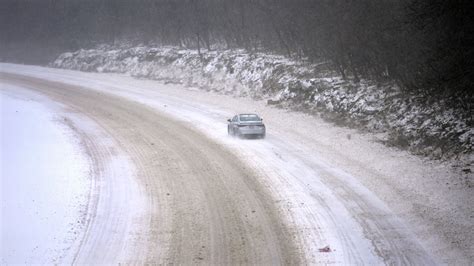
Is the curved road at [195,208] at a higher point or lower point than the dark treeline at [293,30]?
lower

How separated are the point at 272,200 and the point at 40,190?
859 cm

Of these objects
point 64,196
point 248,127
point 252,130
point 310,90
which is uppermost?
point 310,90

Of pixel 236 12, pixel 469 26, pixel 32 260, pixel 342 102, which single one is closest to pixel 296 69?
pixel 342 102

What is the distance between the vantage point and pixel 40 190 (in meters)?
16.6

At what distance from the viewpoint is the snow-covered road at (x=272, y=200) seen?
1195 cm

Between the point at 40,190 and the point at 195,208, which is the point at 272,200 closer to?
the point at 195,208

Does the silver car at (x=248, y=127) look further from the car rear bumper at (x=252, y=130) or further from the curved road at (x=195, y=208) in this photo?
the curved road at (x=195, y=208)

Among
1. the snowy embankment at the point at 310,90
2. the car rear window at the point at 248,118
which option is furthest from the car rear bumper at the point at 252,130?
the snowy embankment at the point at 310,90

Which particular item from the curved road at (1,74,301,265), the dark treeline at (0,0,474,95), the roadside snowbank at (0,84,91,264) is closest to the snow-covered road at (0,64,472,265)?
the curved road at (1,74,301,265)

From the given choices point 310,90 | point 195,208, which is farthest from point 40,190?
point 310,90

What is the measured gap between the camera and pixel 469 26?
17141 millimetres

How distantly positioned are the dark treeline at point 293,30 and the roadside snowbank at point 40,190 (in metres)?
14.9

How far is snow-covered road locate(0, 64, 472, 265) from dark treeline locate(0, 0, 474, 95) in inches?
186

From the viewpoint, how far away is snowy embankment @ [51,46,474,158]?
1953 cm
